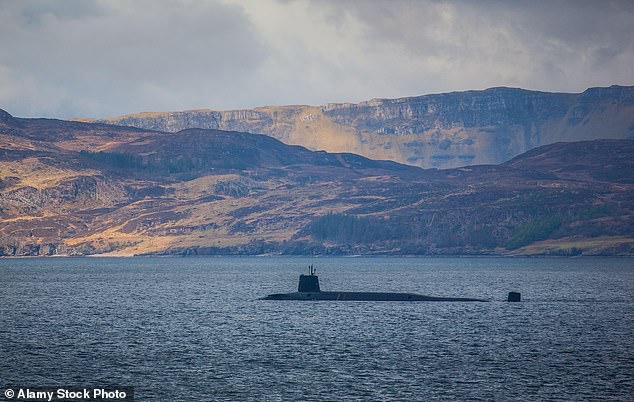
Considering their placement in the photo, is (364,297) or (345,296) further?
(364,297)

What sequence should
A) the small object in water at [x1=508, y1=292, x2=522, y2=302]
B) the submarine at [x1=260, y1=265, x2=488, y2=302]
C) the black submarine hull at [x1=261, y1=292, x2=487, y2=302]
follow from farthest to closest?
the small object in water at [x1=508, y1=292, x2=522, y2=302], the black submarine hull at [x1=261, y1=292, x2=487, y2=302], the submarine at [x1=260, y1=265, x2=488, y2=302]

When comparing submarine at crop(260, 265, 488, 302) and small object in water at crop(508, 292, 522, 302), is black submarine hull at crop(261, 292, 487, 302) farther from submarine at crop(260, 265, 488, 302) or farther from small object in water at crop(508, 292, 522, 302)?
small object in water at crop(508, 292, 522, 302)

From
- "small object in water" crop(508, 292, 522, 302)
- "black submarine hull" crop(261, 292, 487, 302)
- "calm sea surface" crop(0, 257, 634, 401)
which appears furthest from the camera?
"small object in water" crop(508, 292, 522, 302)

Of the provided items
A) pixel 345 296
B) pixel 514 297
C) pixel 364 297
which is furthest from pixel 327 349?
pixel 514 297

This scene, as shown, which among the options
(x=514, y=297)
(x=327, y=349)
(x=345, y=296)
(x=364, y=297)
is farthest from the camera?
(x=364, y=297)

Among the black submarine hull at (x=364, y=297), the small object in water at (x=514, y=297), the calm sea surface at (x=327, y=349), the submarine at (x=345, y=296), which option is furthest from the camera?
the small object in water at (x=514, y=297)

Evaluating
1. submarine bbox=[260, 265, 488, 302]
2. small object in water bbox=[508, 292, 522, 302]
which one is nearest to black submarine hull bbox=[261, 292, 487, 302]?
submarine bbox=[260, 265, 488, 302]

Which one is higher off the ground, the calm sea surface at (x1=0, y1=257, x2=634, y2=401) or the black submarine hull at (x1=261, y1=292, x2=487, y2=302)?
the black submarine hull at (x1=261, y1=292, x2=487, y2=302)

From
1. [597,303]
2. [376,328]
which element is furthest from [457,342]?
[597,303]

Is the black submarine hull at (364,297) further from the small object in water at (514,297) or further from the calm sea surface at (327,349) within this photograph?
the small object in water at (514,297)

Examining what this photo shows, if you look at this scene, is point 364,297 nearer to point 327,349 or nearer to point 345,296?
point 345,296

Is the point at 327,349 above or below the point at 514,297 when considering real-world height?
below

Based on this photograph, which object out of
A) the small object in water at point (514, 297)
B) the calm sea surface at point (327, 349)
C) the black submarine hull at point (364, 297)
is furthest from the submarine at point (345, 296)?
the small object in water at point (514, 297)

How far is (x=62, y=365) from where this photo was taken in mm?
87312
